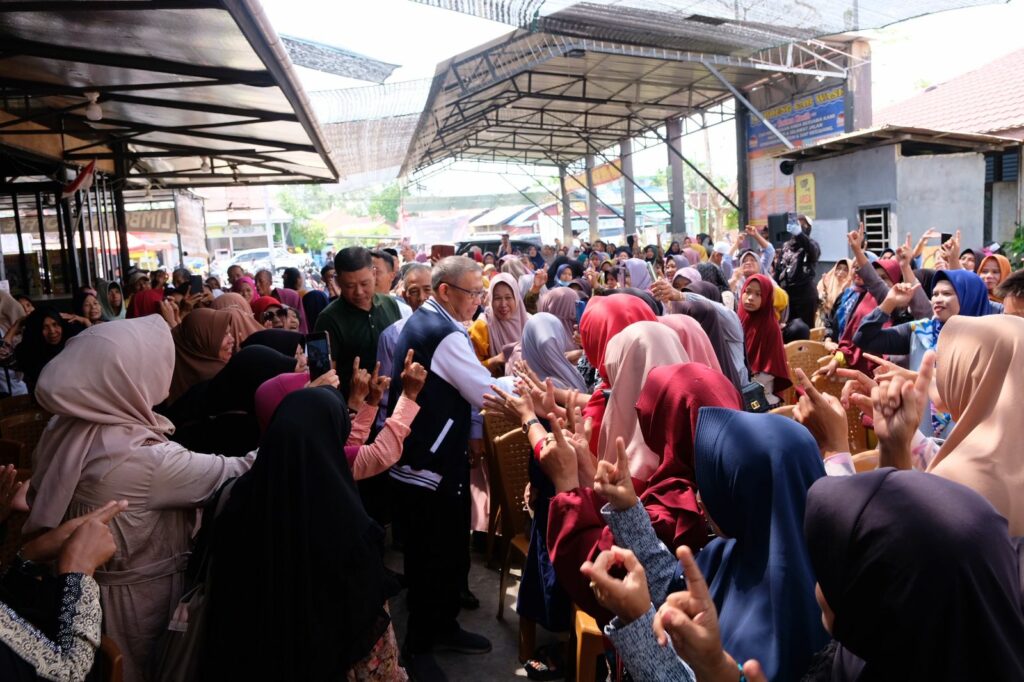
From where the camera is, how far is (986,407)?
2010mm

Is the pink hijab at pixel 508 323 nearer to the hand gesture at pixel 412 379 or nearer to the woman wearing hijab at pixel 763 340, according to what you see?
the woman wearing hijab at pixel 763 340

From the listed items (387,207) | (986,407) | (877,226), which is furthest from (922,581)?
(387,207)

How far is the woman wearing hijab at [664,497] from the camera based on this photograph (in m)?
2.04

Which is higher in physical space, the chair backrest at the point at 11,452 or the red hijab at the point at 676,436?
the red hijab at the point at 676,436

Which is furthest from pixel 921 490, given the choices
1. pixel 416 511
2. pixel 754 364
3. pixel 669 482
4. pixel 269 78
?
pixel 269 78

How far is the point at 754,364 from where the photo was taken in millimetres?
5203

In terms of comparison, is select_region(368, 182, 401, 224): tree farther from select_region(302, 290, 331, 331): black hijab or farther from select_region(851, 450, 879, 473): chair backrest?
select_region(851, 450, 879, 473): chair backrest

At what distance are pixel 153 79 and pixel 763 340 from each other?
5410mm

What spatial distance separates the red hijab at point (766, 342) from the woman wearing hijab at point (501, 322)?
160 centimetres

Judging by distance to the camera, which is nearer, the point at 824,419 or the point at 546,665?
the point at 824,419

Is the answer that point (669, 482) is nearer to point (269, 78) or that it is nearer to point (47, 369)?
point (47, 369)

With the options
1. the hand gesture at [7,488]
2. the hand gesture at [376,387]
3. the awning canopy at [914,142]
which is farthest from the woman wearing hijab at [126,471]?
the awning canopy at [914,142]

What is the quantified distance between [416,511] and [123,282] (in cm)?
1023

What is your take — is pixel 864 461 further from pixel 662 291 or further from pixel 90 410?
pixel 90 410
